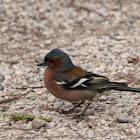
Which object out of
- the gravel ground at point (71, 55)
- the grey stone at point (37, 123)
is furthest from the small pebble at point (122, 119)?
the grey stone at point (37, 123)

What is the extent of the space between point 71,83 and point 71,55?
280cm

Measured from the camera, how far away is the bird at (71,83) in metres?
5.50

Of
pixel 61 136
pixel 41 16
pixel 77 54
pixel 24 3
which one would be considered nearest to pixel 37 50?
pixel 77 54

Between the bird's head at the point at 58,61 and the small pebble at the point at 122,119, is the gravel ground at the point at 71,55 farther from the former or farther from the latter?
the bird's head at the point at 58,61

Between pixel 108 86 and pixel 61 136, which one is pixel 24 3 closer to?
pixel 108 86

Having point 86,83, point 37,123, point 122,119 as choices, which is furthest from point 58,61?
point 122,119

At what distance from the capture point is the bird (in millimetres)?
5504

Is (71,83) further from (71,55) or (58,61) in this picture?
(71,55)

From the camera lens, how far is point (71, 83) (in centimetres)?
552

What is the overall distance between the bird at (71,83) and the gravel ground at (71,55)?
0.34m

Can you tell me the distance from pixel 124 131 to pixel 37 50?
403 cm

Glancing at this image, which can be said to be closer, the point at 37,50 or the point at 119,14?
the point at 37,50

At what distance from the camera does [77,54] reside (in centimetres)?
834

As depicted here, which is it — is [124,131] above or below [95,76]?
below
